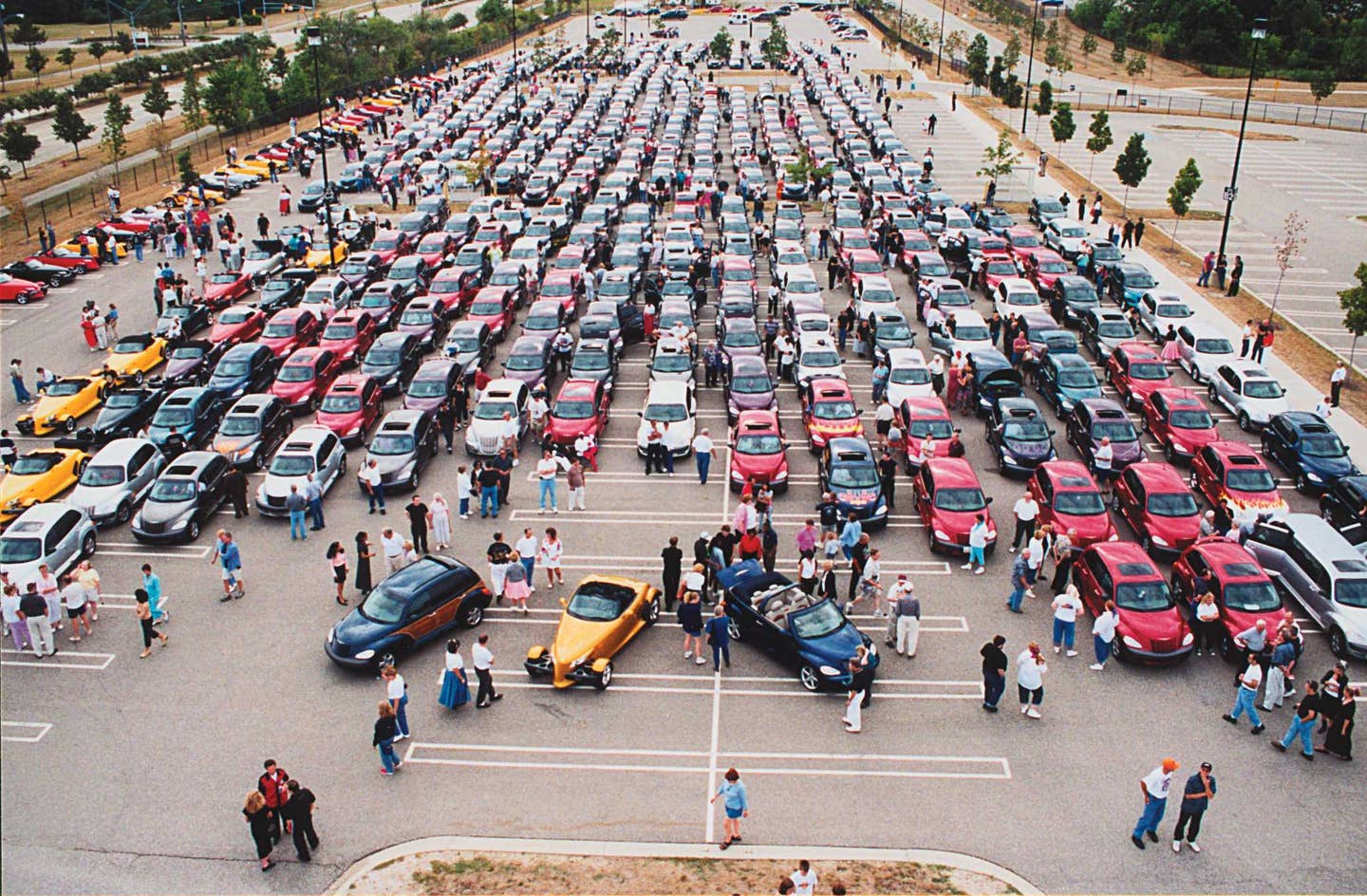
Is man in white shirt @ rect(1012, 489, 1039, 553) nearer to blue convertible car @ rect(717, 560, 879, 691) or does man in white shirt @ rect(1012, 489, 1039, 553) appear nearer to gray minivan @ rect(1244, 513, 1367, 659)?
gray minivan @ rect(1244, 513, 1367, 659)

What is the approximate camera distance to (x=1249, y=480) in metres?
23.4

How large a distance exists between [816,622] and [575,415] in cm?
1072

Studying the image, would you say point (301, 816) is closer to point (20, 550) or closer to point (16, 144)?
point (20, 550)

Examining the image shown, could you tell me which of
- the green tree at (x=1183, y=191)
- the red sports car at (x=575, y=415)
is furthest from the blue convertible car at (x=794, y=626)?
the green tree at (x=1183, y=191)

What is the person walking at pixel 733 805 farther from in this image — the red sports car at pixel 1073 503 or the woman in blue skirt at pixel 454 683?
the red sports car at pixel 1073 503

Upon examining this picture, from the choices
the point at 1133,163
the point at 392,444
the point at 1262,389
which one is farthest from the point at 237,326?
the point at 1133,163

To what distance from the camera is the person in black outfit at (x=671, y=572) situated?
1998cm

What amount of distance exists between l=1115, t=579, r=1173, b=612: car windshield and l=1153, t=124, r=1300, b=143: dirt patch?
212 feet

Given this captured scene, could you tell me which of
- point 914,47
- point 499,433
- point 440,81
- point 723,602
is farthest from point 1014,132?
point 723,602

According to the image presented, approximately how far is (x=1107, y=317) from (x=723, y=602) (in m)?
20.2

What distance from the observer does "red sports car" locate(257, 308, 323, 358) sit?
32625mm

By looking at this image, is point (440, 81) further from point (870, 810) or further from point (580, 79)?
point (870, 810)

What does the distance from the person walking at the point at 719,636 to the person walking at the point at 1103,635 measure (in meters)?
6.05

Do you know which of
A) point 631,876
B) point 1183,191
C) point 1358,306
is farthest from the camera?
point 1183,191
